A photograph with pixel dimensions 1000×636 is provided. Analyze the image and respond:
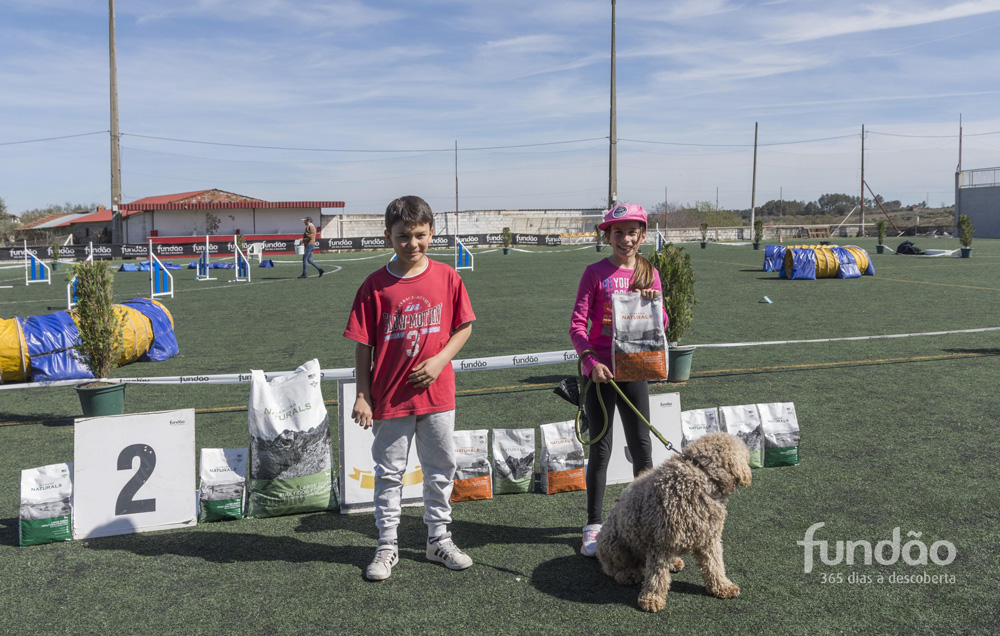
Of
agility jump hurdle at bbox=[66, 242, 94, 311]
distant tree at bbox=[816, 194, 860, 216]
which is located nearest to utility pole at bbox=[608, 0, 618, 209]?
agility jump hurdle at bbox=[66, 242, 94, 311]

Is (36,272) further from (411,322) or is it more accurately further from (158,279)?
(411,322)

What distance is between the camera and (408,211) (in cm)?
360

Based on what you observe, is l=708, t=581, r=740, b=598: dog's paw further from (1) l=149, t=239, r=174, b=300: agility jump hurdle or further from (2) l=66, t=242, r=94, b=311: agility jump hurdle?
(1) l=149, t=239, r=174, b=300: agility jump hurdle

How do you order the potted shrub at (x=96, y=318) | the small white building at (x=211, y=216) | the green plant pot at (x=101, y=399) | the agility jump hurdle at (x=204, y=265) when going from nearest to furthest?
1. the green plant pot at (x=101, y=399)
2. the potted shrub at (x=96, y=318)
3. the agility jump hurdle at (x=204, y=265)
4. the small white building at (x=211, y=216)

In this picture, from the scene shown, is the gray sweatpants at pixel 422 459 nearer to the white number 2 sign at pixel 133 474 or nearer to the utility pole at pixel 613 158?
the white number 2 sign at pixel 133 474

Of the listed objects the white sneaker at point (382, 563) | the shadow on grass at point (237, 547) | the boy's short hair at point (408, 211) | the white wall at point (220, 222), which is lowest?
the shadow on grass at point (237, 547)

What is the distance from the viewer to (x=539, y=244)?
50.8m

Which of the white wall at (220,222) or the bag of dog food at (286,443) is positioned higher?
the white wall at (220,222)

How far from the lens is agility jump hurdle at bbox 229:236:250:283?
24.2m

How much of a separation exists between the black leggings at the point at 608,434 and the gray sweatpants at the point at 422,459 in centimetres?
77

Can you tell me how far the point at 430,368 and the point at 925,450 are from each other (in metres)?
3.89

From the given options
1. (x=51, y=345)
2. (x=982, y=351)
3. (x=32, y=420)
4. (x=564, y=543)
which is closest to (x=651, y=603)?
(x=564, y=543)

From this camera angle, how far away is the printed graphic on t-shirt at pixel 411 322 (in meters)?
3.67

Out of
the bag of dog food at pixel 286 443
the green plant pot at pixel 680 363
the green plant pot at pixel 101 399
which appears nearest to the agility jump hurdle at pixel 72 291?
the green plant pot at pixel 101 399
